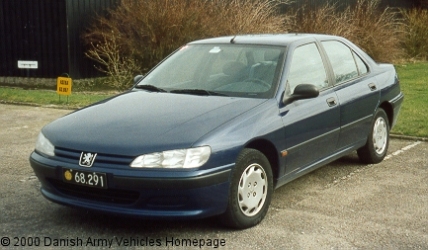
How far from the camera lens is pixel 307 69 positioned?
6484 mm

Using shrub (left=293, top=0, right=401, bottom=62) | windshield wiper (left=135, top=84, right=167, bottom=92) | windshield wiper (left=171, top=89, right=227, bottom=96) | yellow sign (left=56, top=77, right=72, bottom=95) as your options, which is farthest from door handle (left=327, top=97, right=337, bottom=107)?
shrub (left=293, top=0, right=401, bottom=62)

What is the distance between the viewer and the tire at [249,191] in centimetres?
517

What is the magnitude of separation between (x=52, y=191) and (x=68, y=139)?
0.45 meters

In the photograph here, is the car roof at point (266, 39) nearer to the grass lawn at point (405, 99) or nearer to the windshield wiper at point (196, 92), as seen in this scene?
the windshield wiper at point (196, 92)

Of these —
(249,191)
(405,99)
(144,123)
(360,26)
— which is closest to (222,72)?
(144,123)

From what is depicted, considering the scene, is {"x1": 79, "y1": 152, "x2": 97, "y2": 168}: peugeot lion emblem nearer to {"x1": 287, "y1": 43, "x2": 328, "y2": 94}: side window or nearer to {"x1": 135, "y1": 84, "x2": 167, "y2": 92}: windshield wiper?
{"x1": 135, "y1": 84, "x2": 167, "y2": 92}: windshield wiper

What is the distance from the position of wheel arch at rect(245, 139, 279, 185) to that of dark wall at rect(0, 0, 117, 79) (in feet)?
37.1

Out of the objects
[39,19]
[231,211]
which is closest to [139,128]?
[231,211]

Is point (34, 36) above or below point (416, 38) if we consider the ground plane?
above

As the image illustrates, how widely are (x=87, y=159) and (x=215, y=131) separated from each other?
973 mm

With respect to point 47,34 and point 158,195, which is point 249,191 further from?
point 47,34

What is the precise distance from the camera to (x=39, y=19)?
53.9 feet

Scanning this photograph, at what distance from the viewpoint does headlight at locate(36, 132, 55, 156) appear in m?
5.32

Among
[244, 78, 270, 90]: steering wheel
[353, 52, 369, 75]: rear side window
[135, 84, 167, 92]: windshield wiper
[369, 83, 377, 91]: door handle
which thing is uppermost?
[244, 78, 270, 90]: steering wheel
